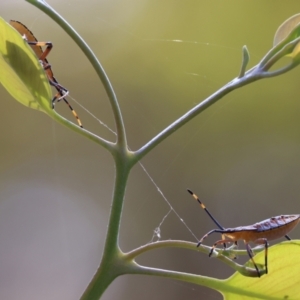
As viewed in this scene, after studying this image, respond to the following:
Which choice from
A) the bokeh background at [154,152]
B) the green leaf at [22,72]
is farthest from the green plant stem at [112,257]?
the bokeh background at [154,152]

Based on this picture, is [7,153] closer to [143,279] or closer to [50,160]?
[50,160]

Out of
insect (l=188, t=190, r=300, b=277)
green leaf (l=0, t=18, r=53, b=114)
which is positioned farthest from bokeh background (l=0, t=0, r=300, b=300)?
green leaf (l=0, t=18, r=53, b=114)

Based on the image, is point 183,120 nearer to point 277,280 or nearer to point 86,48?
point 86,48

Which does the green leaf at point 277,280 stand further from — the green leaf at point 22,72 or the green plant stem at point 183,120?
the green leaf at point 22,72

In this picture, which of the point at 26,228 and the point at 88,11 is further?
the point at 26,228

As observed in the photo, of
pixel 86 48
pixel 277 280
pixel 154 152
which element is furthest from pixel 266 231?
pixel 154 152

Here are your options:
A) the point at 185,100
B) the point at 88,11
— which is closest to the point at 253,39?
the point at 185,100

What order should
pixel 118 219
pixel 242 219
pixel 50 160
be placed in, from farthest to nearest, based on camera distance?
pixel 50 160, pixel 242 219, pixel 118 219
